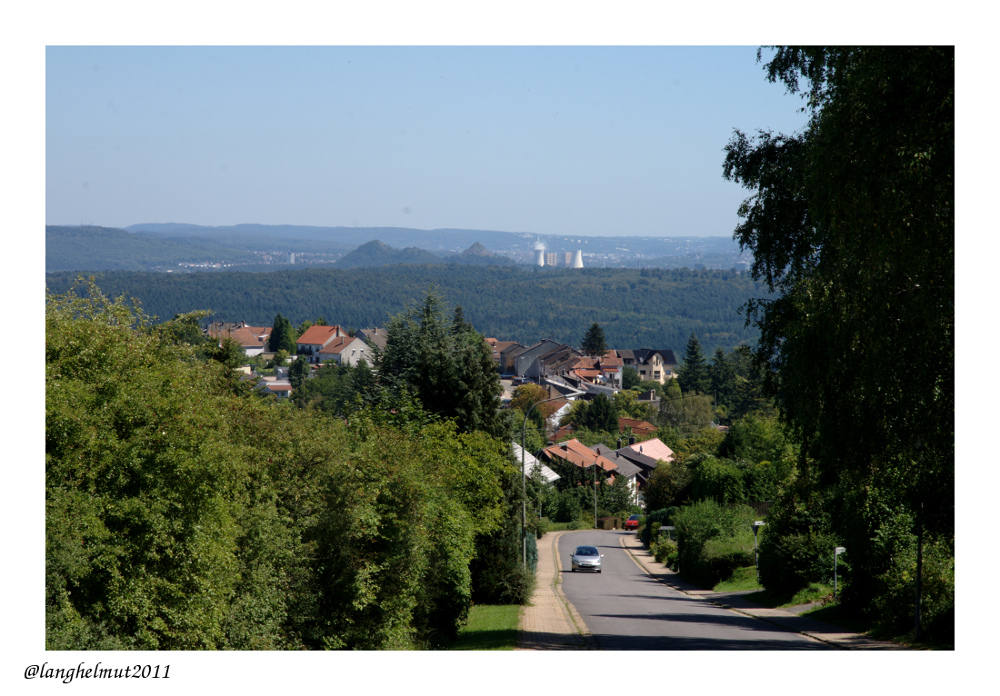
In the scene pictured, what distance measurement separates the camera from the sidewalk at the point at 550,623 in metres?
17.7

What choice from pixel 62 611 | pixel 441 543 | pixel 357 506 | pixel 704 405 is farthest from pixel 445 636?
pixel 704 405

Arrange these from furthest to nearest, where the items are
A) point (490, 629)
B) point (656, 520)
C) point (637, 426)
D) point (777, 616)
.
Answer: point (637, 426) → point (656, 520) → point (777, 616) → point (490, 629)

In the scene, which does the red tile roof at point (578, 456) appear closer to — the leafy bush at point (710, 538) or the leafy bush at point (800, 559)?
the leafy bush at point (710, 538)

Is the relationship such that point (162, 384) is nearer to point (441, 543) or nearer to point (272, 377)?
point (441, 543)

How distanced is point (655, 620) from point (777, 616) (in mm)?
3879

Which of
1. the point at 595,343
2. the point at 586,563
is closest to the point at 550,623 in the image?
the point at 586,563

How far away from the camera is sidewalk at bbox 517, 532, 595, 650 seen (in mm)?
17734

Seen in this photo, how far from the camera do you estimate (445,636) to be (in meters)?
21.1

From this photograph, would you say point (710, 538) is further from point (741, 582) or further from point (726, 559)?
point (741, 582)

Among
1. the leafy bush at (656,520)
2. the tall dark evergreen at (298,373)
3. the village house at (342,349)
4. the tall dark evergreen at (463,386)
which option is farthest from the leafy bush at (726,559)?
the village house at (342,349)

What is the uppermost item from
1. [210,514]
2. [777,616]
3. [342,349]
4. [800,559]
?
[210,514]

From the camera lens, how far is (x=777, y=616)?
24375 millimetres

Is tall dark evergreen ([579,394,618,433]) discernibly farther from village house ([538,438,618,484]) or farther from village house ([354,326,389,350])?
village house ([354,326,389,350])
